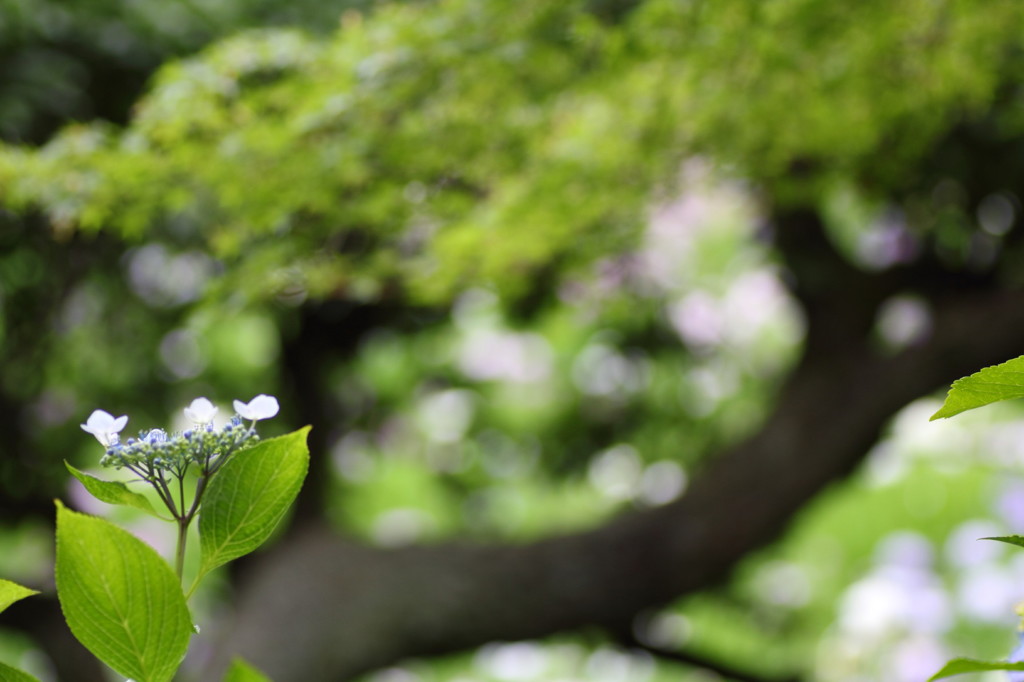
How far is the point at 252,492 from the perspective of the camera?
0.61m

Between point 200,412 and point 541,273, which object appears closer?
point 200,412

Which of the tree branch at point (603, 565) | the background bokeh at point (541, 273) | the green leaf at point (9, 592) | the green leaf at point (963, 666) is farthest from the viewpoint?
the tree branch at point (603, 565)

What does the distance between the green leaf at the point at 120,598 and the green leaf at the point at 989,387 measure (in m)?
0.52

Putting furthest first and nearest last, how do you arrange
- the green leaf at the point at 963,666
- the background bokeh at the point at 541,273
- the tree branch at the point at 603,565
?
1. the tree branch at the point at 603,565
2. the background bokeh at the point at 541,273
3. the green leaf at the point at 963,666

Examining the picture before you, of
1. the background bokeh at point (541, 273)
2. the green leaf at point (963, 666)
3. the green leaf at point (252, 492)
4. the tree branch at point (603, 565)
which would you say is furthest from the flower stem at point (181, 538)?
the tree branch at point (603, 565)

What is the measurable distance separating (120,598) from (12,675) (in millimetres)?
109

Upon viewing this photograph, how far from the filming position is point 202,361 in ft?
9.64

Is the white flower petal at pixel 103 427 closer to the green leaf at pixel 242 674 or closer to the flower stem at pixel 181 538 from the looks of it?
the flower stem at pixel 181 538

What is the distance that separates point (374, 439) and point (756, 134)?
6.14 ft

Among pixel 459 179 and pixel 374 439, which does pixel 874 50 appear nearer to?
pixel 459 179

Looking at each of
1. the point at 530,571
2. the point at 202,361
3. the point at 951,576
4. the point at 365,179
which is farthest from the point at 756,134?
the point at 951,576

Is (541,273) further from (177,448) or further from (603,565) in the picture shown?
(177,448)

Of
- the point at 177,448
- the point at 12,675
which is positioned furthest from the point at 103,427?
the point at 12,675

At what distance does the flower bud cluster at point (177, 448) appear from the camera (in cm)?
61
